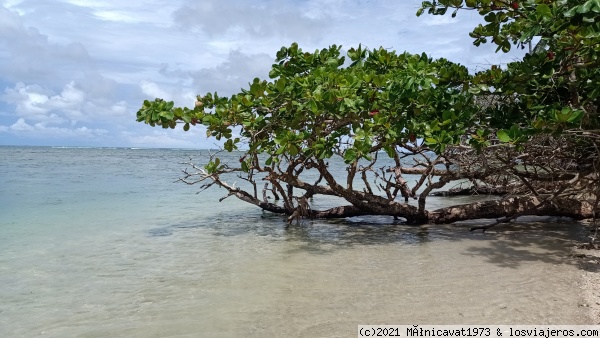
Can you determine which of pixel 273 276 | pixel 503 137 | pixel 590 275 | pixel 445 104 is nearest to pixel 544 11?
pixel 503 137

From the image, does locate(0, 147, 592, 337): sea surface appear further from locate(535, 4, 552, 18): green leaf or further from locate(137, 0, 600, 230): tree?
locate(535, 4, 552, 18): green leaf

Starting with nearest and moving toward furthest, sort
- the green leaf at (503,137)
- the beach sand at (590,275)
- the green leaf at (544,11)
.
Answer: the beach sand at (590,275) → the green leaf at (544,11) → the green leaf at (503,137)

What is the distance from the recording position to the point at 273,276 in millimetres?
5199

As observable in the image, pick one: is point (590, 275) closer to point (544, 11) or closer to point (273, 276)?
point (544, 11)

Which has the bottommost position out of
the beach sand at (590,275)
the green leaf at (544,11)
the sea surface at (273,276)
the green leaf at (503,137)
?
the sea surface at (273,276)

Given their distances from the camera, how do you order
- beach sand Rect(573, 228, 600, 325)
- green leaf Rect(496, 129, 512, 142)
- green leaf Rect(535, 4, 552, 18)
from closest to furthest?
1. beach sand Rect(573, 228, 600, 325)
2. green leaf Rect(535, 4, 552, 18)
3. green leaf Rect(496, 129, 512, 142)

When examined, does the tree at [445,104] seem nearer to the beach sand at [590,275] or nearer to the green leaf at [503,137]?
the green leaf at [503,137]

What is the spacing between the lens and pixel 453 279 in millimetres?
4789

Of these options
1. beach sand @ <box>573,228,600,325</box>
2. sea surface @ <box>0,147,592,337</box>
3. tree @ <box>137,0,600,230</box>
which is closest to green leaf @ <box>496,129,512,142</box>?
tree @ <box>137,0,600,230</box>

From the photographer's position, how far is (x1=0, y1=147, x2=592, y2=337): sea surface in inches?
150

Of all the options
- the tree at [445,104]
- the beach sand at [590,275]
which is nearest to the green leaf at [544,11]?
the tree at [445,104]

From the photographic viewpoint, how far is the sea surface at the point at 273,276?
150 inches

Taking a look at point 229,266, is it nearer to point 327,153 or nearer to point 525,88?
point 327,153

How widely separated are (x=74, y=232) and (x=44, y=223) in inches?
49.3
